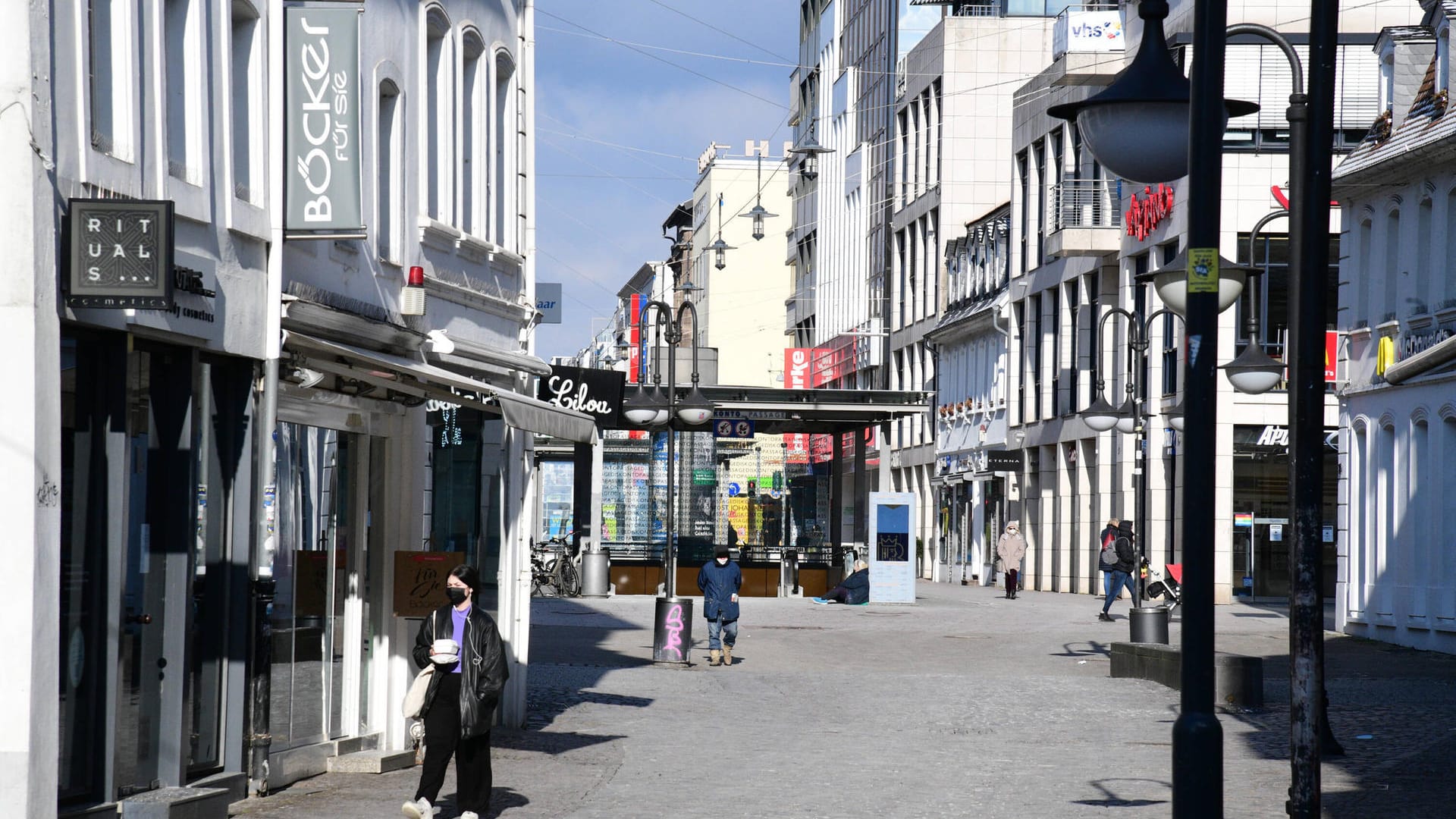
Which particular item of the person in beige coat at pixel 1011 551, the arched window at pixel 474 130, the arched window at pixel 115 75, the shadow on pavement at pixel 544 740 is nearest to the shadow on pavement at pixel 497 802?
the shadow on pavement at pixel 544 740

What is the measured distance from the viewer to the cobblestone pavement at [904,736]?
12.8 m

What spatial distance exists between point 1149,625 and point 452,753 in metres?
14.5

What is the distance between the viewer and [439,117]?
15922 mm

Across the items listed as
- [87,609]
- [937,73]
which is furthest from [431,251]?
[937,73]

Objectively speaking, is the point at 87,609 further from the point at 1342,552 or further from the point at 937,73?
the point at 937,73

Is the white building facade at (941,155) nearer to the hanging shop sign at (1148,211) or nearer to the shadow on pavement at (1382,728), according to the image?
the hanging shop sign at (1148,211)

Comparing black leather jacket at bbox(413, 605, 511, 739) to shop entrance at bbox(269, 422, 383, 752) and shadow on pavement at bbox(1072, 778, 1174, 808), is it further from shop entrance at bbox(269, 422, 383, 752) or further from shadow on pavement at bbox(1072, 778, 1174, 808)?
shadow on pavement at bbox(1072, 778, 1174, 808)

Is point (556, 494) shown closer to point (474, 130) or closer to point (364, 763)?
point (474, 130)

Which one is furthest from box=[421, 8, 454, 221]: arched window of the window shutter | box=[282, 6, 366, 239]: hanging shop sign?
the window shutter

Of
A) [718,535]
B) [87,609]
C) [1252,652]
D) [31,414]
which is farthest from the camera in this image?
[718,535]

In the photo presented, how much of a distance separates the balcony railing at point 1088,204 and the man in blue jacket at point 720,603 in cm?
2579

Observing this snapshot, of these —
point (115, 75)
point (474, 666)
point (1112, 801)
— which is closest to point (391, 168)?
point (115, 75)

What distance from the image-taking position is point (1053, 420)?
5281 centimetres

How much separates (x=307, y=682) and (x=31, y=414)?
194 inches
